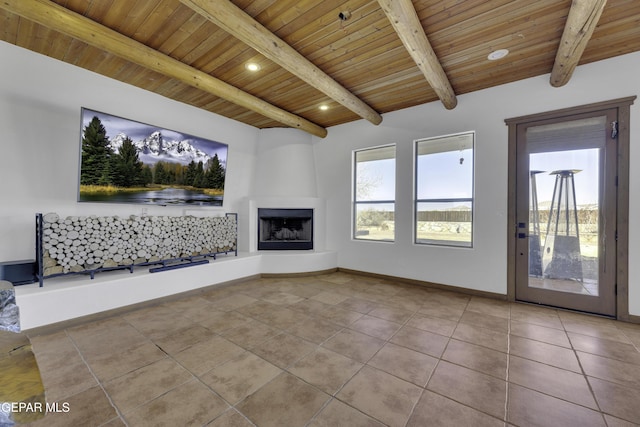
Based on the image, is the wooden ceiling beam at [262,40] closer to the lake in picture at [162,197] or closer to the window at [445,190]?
the window at [445,190]

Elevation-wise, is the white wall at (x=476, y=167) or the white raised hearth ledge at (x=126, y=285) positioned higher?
the white wall at (x=476, y=167)

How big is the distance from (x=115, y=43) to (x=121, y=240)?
2.13m

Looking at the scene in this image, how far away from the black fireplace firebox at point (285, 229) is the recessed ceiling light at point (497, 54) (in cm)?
351

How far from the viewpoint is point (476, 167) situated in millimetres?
Answer: 3752

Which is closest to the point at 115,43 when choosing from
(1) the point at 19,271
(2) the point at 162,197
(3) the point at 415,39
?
(2) the point at 162,197

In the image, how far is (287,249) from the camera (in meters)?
5.16

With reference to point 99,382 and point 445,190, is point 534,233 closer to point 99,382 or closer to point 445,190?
point 445,190

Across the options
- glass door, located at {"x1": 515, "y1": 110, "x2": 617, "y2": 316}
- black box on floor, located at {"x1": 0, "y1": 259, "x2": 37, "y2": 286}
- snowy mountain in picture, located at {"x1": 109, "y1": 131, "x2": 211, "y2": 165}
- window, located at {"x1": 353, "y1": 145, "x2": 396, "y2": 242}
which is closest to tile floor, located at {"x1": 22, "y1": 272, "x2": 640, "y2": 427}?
glass door, located at {"x1": 515, "y1": 110, "x2": 617, "y2": 316}

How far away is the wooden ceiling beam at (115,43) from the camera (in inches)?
82.6

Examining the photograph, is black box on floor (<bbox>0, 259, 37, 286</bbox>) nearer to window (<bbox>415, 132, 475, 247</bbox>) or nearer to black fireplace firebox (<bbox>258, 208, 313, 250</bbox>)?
black fireplace firebox (<bbox>258, 208, 313, 250</bbox>)

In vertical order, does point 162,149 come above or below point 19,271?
above

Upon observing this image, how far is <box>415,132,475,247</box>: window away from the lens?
393cm

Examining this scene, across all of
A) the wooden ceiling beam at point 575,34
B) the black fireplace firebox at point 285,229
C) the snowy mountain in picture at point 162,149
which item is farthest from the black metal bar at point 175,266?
the wooden ceiling beam at point 575,34

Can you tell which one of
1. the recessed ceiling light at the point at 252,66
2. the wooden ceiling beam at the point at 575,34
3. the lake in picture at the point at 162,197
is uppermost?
the recessed ceiling light at the point at 252,66
